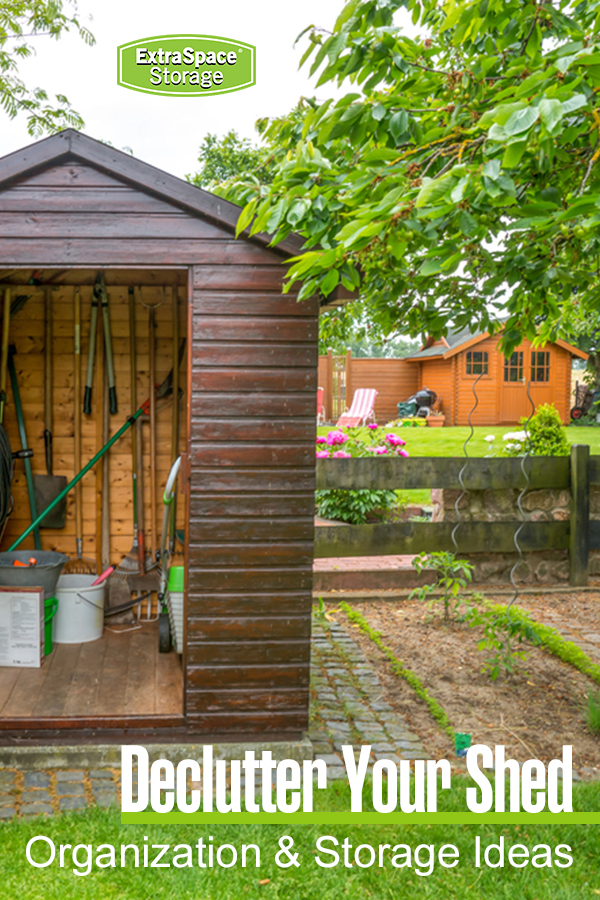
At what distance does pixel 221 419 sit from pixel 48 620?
1.72 metres

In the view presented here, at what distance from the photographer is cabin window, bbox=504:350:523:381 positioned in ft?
62.0

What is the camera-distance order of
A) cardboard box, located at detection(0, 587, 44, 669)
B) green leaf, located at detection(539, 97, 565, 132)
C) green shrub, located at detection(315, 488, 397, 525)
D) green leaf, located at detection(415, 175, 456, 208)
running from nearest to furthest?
1. green leaf, located at detection(539, 97, 565, 132)
2. green leaf, located at detection(415, 175, 456, 208)
3. cardboard box, located at detection(0, 587, 44, 669)
4. green shrub, located at detection(315, 488, 397, 525)

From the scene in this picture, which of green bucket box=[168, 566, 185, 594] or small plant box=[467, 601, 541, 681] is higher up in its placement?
green bucket box=[168, 566, 185, 594]

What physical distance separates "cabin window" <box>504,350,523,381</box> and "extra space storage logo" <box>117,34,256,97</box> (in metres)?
14.9

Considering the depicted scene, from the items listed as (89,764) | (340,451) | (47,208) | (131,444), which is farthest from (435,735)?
(340,451)

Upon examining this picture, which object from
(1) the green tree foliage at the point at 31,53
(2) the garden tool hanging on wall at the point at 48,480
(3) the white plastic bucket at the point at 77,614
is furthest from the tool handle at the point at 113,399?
(1) the green tree foliage at the point at 31,53

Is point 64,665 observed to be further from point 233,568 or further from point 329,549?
point 329,549

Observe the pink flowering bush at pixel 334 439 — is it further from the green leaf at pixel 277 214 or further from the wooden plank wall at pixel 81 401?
the green leaf at pixel 277 214

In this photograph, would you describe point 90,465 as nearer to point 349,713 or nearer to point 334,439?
point 349,713

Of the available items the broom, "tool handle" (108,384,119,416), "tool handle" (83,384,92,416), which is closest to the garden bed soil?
the broom

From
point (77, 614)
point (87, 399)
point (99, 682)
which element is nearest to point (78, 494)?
point (87, 399)

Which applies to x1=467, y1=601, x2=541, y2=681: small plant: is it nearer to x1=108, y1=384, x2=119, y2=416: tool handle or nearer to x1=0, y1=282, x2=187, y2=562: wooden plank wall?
x1=0, y1=282, x2=187, y2=562: wooden plank wall

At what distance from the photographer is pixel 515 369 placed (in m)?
19.0

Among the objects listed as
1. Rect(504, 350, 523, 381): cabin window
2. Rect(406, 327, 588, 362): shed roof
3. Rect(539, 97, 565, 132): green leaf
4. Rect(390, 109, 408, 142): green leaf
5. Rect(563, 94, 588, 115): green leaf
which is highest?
Rect(406, 327, 588, 362): shed roof
